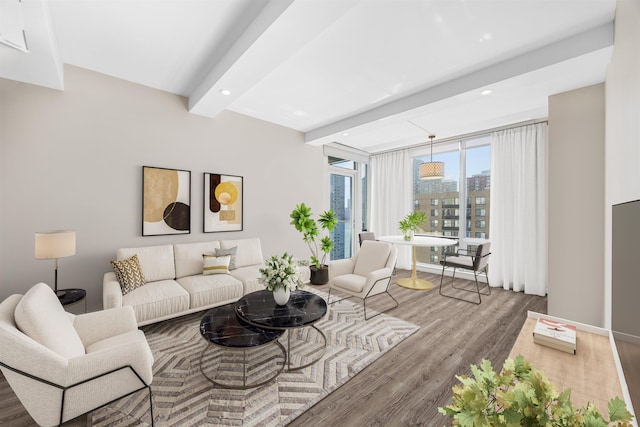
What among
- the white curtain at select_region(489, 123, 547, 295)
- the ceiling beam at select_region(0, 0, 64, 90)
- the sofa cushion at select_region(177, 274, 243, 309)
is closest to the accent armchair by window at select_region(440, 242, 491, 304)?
the white curtain at select_region(489, 123, 547, 295)

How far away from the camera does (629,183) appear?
1.50 metres

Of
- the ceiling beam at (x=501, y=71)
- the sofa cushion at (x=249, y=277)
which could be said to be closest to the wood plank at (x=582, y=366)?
the ceiling beam at (x=501, y=71)

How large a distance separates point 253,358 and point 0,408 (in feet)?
5.58

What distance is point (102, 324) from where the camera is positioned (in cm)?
198

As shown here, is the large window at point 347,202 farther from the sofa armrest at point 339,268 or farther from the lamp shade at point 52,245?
the lamp shade at point 52,245

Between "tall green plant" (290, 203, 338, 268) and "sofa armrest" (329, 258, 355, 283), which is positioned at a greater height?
"tall green plant" (290, 203, 338, 268)

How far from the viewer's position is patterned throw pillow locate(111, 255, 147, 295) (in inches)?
109

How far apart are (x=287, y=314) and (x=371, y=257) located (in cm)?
170

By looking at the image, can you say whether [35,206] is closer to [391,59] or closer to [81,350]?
[81,350]

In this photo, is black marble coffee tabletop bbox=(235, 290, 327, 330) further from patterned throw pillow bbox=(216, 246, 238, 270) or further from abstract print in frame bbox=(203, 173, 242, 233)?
abstract print in frame bbox=(203, 173, 242, 233)

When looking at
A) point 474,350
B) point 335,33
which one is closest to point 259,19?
point 335,33

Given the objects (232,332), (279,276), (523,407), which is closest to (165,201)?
(279,276)

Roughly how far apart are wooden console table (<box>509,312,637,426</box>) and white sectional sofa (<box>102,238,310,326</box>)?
272cm

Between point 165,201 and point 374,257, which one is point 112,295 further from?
point 374,257
